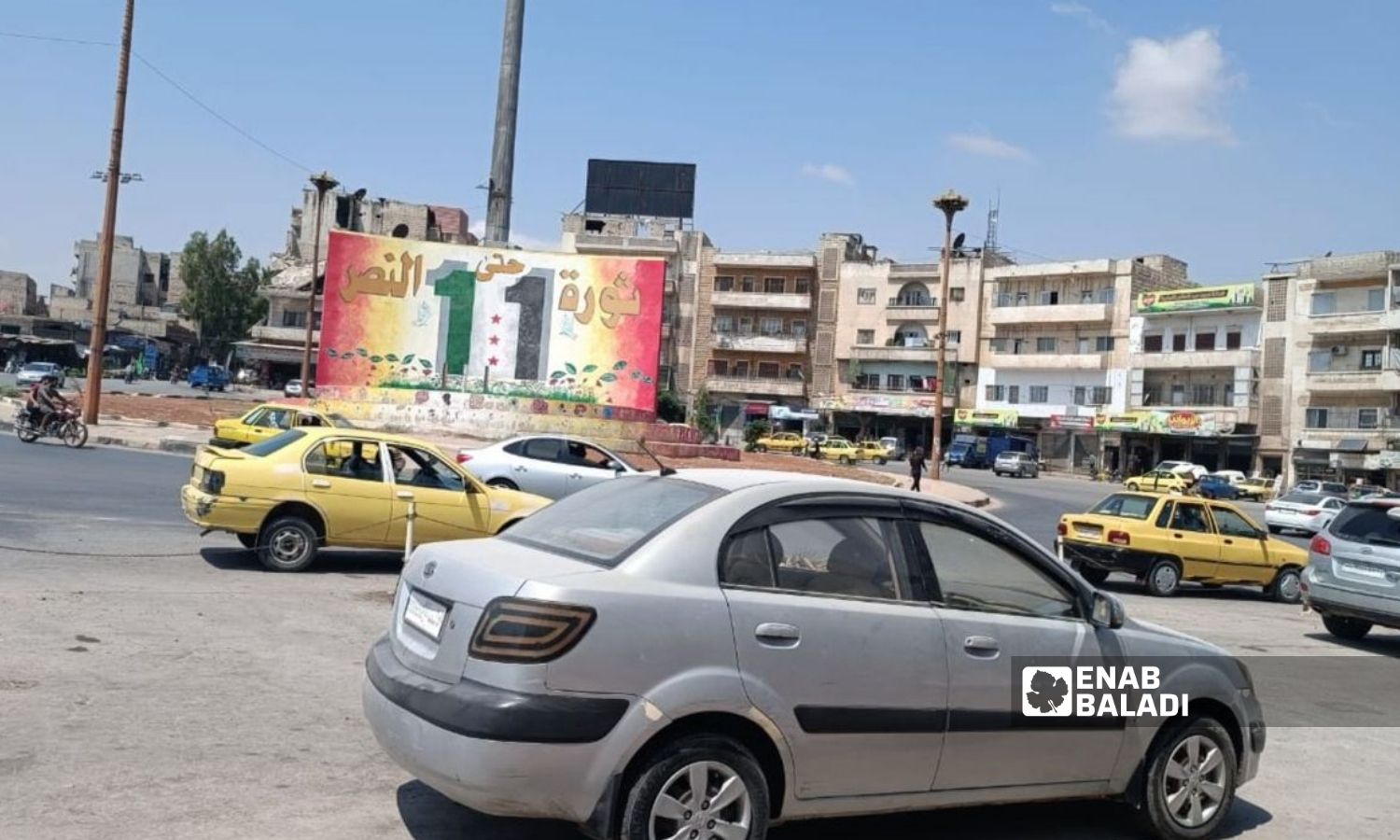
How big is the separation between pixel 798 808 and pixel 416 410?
36789 millimetres

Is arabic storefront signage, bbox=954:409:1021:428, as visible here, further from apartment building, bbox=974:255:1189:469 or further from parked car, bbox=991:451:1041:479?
parked car, bbox=991:451:1041:479

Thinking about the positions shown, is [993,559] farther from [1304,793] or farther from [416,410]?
[416,410]

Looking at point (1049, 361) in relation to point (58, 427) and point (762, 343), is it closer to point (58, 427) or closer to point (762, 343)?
point (762, 343)

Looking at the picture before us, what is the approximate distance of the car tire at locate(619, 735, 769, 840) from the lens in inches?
159

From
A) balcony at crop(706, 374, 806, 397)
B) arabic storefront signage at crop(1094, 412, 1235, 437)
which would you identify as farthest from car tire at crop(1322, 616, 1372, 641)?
balcony at crop(706, 374, 806, 397)

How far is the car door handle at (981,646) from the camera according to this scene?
4711mm

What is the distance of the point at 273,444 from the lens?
11.7 m

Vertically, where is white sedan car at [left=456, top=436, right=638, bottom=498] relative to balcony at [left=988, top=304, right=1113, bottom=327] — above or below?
below

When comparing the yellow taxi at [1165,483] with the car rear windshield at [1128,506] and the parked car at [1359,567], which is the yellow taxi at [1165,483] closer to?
the car rear windshield at [1128,506]

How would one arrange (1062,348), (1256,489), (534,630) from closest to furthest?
(534,630) < (1256,489) < (1062,348)

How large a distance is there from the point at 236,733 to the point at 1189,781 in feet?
14.5

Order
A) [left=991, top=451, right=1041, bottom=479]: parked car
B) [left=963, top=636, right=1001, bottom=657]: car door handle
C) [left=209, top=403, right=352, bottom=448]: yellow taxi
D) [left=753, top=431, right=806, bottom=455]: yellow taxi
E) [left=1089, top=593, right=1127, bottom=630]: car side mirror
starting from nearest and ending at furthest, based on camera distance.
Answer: [left=963, top=636, right=1001, bottom=657]: car door handle < [left=1089, top=593, right=1127, bottom=630]: car side mirror < [left=209, top=403, right=352, bottom=448]: yellow taxi < [left=991, top=451, right=1041, bottom=479]: parked car < [left=753, top=431, right=806, bottom=455]: yellow taxi

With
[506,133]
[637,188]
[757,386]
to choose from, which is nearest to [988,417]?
[757,386]

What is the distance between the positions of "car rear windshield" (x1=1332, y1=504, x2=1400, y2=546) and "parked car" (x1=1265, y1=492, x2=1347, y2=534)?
22.7 meters
